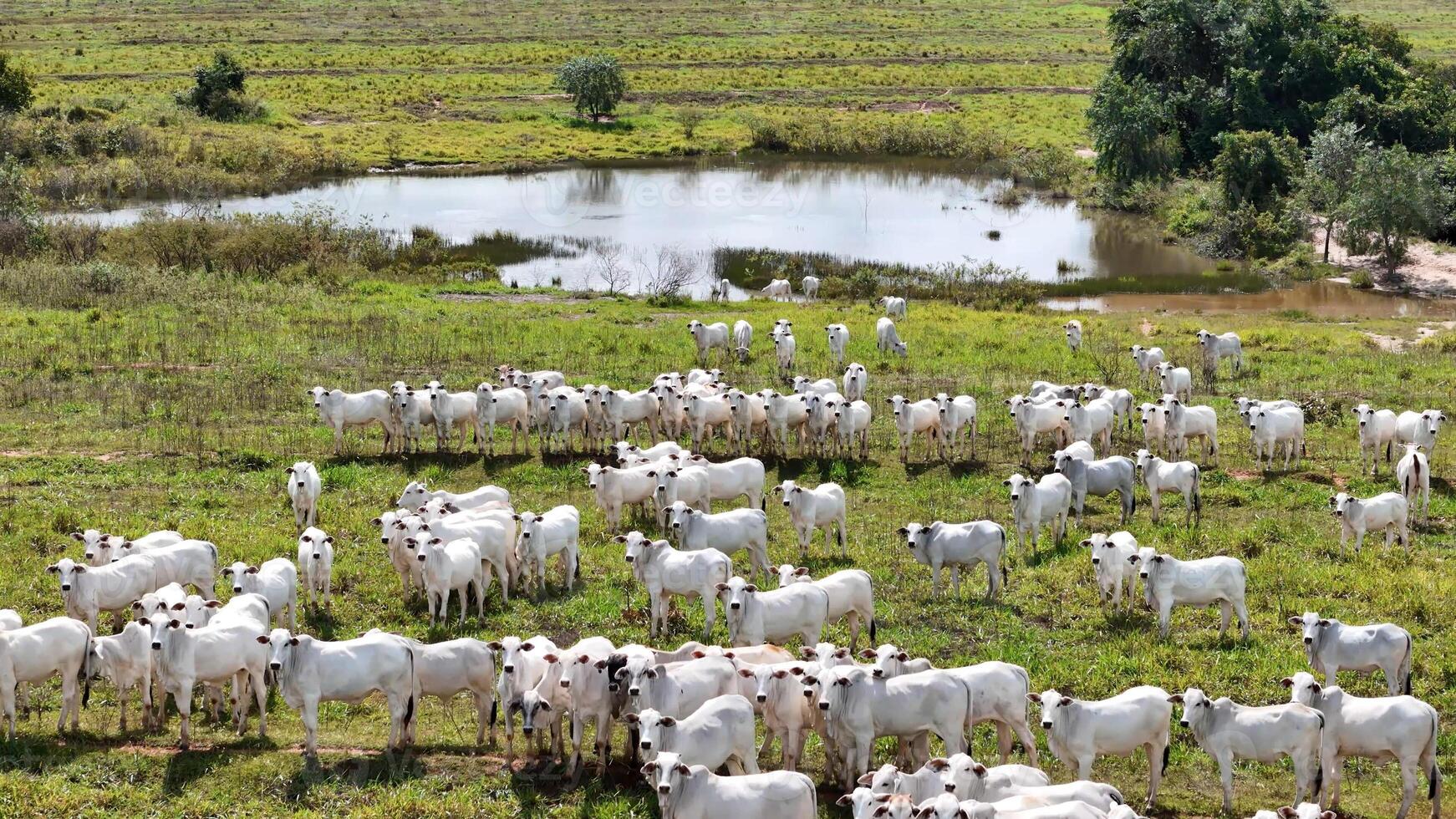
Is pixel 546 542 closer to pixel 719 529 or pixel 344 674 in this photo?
pixel 719 529

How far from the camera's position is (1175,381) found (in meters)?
27.7

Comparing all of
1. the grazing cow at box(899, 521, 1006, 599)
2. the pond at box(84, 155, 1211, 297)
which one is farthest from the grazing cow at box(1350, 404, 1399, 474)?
the pond at box(84, 155, 1211, 297)

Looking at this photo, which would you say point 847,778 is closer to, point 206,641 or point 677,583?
point 677,583

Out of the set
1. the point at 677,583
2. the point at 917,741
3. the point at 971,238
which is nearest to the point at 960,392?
the point at 677,583

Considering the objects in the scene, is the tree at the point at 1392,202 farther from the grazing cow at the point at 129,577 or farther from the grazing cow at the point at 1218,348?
the grazing cow at the point at 129,577

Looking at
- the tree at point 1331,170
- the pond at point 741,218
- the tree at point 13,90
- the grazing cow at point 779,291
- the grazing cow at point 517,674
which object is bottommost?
the grazing cow at point 517,674

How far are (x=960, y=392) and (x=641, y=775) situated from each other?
56.3 feet

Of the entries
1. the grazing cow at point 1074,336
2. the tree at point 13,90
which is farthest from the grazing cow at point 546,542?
the tree at point 13,90

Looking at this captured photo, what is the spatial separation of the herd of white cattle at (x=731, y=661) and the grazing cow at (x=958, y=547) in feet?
0.11

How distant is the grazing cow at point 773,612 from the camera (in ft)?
49.7

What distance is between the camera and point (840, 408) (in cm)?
2450

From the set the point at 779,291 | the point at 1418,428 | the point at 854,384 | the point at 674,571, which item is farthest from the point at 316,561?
the point at 779,291

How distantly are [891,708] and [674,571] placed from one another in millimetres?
4131

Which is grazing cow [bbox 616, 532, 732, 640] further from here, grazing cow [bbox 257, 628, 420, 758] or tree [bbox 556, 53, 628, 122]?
tree [bbox 556, 53, 628, 122]
